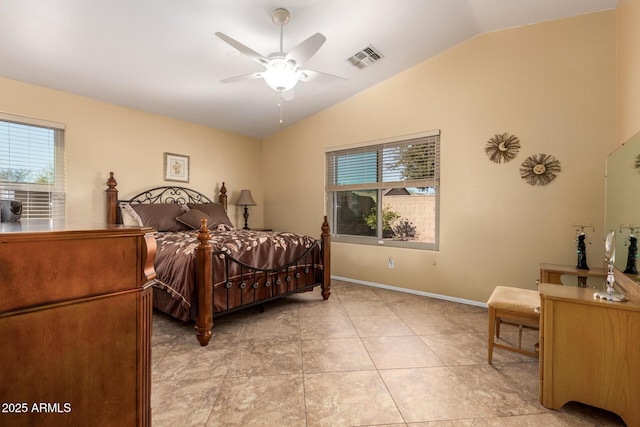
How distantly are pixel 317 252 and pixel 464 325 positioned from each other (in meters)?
1.65

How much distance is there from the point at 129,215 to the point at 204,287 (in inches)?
79.2

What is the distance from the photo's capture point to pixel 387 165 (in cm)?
387

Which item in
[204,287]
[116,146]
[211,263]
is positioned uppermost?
[116,146]

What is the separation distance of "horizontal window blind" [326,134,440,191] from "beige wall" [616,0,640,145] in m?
1.52

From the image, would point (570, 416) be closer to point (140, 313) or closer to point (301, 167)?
point (140, 313)

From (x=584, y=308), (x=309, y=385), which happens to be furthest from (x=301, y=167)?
(x=584, y=308)

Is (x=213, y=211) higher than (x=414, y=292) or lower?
higher

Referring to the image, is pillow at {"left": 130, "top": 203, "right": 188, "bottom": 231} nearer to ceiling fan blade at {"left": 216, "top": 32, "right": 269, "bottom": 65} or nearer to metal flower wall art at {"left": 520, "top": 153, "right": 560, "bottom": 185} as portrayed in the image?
ceiling fan blade at {"left": 216, "top": 32, "right": 269, "bottom": 65}

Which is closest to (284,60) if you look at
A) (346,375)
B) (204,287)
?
(204,287)

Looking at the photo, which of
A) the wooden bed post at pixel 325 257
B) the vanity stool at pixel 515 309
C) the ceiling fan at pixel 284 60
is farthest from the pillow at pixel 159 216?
the vanity stool at pixel 515 309

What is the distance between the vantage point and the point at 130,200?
12.2ft

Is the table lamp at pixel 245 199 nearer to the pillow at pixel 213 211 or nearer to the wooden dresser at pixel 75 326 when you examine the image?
the pillow at pixel 213 211

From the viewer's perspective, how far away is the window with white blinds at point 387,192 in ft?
11.7

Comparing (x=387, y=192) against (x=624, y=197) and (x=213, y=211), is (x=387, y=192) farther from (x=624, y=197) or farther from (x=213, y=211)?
(x=213, y=211)
